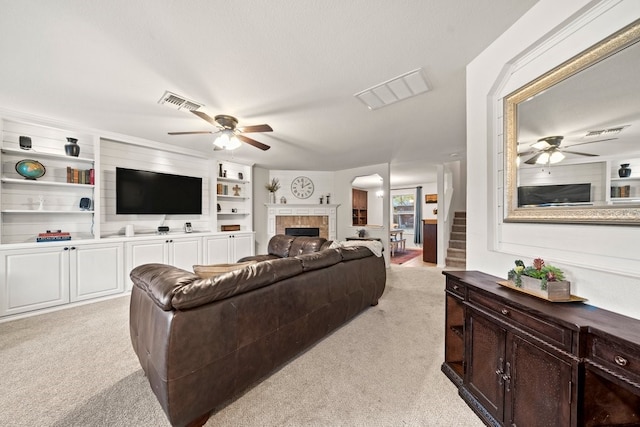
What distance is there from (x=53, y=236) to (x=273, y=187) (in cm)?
395

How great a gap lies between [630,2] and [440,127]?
230 cm

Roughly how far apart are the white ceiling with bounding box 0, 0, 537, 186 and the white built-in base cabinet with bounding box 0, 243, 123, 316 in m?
1.70

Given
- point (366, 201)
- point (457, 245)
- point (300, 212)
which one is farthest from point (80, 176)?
point (366, 201)

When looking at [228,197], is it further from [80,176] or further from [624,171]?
[624,171]

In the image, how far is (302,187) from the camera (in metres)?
6.41

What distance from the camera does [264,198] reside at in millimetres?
6133

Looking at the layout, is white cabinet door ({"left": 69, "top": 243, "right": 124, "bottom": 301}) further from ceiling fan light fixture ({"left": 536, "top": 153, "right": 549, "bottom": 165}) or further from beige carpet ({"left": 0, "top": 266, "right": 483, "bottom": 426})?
ceiling fan light fixture ({"left": 536, "top": 153, "right": 549, "bottom": 165})

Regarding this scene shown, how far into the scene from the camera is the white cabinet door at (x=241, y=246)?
191 inches

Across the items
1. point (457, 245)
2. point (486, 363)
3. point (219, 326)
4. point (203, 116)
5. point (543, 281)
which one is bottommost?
point (486, 363)

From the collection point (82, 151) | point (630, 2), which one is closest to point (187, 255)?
point (82, 151)

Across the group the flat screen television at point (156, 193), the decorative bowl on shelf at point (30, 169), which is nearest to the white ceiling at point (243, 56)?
the decorative bowl on shelf at point (30, 169)

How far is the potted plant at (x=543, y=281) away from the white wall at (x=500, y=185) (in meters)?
0.09

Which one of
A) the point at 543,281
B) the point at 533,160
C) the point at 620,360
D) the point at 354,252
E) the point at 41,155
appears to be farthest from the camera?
the point at 41,155

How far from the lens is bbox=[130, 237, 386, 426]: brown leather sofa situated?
121 centimetres
